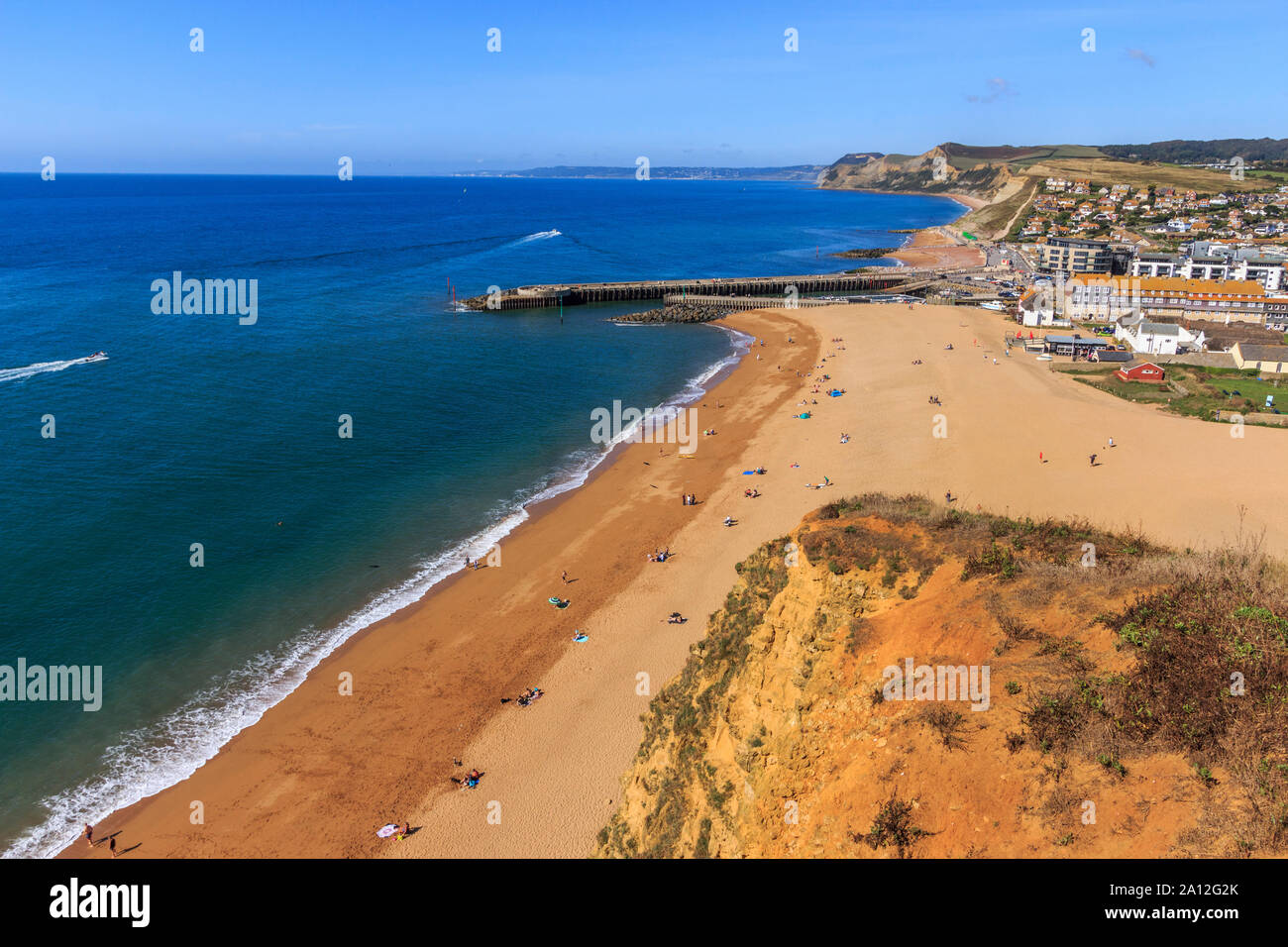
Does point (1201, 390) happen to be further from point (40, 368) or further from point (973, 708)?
point (40, 368)

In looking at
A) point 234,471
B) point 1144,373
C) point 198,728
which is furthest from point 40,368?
point 1144,373

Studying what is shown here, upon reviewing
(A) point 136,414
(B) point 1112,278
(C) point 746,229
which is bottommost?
(A) point 136,414

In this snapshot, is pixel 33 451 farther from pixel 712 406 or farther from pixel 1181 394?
pixel 1181 394

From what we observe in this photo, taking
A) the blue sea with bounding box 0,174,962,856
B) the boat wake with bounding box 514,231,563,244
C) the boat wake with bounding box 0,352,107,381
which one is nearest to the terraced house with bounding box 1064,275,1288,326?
the blue sea with bounding box 0,174,962,856

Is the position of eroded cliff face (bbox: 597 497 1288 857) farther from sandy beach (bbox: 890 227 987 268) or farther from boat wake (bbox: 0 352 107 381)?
sandy beach (bbox: 890 227 987 268)

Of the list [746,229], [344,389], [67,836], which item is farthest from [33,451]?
[746,229]
